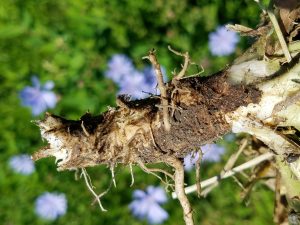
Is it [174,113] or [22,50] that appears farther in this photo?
[22,50]

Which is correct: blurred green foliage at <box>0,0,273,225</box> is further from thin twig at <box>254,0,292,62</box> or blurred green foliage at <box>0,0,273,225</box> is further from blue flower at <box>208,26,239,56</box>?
thin twig at <box>254,0,292,62</box>

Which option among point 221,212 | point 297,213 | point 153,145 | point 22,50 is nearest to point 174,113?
point 153,145

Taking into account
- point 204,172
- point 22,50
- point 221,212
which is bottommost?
point 221,212

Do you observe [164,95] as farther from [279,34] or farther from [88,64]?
[88,64]

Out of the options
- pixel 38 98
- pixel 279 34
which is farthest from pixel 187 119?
pixel 38 98

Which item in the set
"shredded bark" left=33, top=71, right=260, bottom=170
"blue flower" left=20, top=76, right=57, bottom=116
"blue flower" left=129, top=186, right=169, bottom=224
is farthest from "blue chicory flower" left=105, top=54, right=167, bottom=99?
"shredded bark" left=33, top=71, right=260, bottom=170

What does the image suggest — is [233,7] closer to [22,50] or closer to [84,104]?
[84,104]
